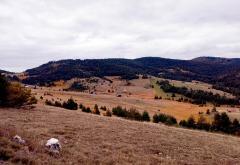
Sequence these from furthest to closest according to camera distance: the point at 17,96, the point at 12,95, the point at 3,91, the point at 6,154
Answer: the point at 17,96 → the point at 12,95 → the point at 3,91 → the point at 6,154

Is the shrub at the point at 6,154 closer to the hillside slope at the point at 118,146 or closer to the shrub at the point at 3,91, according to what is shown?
the hillside slope at the point at 118,146

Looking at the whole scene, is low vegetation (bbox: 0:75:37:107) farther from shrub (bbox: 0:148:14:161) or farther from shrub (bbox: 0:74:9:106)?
shrub (bbox: 0:148:14:161)

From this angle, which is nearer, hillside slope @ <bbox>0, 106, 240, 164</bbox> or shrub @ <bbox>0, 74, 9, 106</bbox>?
hillside slope @ <bbox>0, 106, 240, 164</bbox>

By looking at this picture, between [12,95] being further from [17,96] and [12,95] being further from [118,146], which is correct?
[118,146]

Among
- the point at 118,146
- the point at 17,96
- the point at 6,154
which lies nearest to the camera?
the point at 6,154

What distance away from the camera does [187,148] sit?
102ft

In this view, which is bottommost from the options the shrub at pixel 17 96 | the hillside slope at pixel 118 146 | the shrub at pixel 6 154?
the hillside slope at pixel 118 146

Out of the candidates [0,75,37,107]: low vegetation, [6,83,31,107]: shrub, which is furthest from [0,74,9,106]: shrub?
[6,83,31,107]: shrub

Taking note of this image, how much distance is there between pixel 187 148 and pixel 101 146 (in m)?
7.75

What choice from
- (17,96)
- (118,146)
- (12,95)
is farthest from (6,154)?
(17,96)

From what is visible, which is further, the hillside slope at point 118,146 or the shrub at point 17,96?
the shrub at point 17,96

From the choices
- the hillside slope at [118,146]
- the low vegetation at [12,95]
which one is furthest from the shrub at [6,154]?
the low vegetation at [12,95]

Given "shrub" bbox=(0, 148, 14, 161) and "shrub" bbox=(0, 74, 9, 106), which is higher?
"shrub" bbox=(0, 74, 9, 106)

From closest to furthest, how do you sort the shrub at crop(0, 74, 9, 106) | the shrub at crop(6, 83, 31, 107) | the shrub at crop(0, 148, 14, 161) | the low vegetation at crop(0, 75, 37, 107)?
the shrub at crop(0, 148, 14, 161) → the shrub at crop(0, 74, 9, 106) → the low vegetation at crop(0, 75, 37, 107) → the shrub at crop(6, 83, 31, 107)
